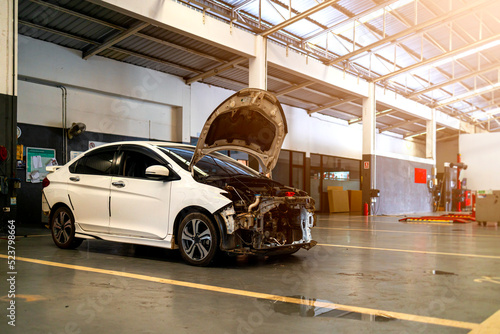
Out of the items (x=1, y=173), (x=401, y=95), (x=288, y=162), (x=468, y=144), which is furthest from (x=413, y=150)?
(x=1, y=173)

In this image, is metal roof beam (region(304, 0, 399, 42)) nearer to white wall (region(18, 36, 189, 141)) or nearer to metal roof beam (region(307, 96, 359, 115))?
white wall (region(18, 36, 189, 141))

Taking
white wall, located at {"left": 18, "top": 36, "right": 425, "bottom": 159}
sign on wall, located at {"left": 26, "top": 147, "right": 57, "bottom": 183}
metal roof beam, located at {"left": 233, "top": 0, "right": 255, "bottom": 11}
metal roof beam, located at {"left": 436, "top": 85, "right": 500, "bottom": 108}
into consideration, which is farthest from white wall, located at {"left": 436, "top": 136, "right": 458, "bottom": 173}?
sign on wall, located at {"left": 26, "top": 147, "right": 57, "bottom": 183}

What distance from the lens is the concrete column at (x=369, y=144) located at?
740 inches

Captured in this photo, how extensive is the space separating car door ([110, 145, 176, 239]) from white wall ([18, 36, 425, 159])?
23.0 feet

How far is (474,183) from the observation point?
24.8 metres

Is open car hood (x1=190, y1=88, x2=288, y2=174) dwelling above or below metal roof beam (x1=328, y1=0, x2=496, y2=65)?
below

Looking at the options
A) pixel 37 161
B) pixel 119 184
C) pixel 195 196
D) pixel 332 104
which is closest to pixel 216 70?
pixel 37 161

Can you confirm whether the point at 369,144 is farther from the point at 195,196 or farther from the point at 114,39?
the point at 195,196

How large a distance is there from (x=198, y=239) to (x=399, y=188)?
18621 mm

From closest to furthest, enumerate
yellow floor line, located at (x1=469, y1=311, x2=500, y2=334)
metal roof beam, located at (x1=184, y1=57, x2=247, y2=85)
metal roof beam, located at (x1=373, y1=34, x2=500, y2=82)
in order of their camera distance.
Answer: yellow floor line, located at (x1=469, y1=311, x2=500, y2=334), metal roof beam, located at (x1=184, y1=57, x2=247, y2=85), metal roof beam, located at (x1=373, y1=34, x2=500, y2=82)

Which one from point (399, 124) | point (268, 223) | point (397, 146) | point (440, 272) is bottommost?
point (440, 272)

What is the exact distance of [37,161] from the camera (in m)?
11.3

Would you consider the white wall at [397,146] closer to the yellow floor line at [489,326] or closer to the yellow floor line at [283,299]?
the yellow floor line at [283,299]

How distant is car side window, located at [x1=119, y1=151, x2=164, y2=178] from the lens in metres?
5.41
